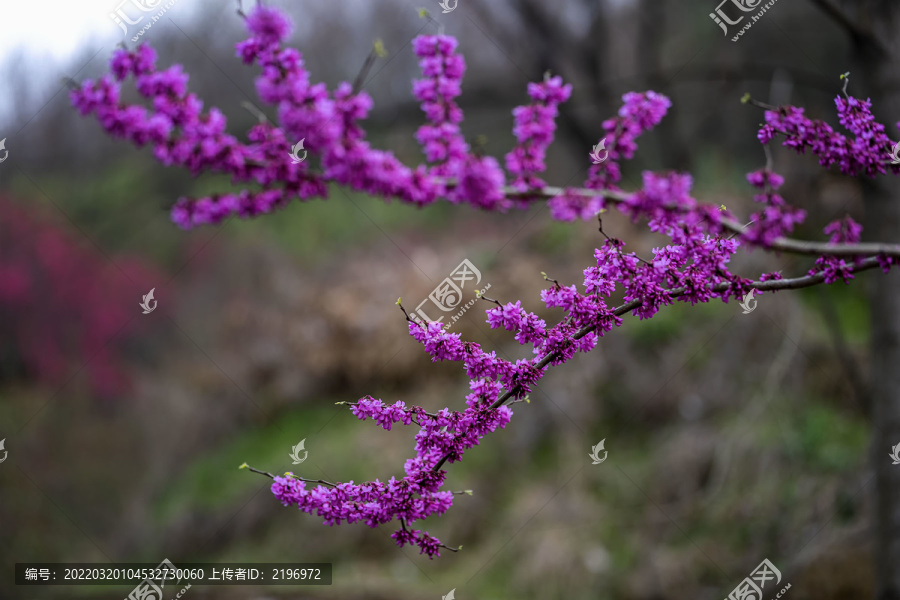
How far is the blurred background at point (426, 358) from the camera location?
14.4 feet

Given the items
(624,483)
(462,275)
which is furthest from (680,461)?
(462,275)

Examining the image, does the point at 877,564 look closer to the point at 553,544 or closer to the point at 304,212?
the point at 553,544
